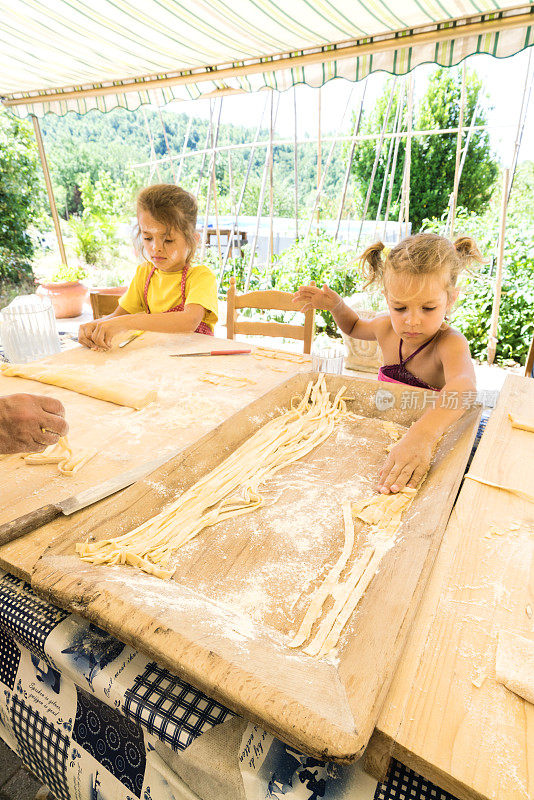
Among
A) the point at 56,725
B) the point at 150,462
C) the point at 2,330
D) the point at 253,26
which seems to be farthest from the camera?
the point at 253,26

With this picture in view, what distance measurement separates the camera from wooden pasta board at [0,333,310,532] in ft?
3.57

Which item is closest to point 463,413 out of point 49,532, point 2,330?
point 49,532

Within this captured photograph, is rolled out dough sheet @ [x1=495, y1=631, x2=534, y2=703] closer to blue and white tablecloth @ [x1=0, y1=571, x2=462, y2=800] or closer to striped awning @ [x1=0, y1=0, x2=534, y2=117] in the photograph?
blue and white tablecloth @ [x1=0, y1=571, x2=462, y2=800]

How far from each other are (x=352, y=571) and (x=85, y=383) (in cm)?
→ 118

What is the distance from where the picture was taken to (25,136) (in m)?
7.52

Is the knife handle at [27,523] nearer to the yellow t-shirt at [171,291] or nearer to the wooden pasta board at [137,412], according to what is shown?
the wooden pasta board at [137,412]

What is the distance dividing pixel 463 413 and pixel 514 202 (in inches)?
339

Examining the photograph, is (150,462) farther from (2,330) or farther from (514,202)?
(514,202)

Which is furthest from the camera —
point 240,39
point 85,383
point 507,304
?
point 507,304

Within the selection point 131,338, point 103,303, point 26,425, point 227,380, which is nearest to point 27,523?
point 26,425

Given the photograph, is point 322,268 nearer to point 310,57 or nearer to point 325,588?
point 310,57

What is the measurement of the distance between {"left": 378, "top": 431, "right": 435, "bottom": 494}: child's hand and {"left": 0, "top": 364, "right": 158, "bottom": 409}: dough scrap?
32.8 inches

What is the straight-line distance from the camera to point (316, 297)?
6.89 ft

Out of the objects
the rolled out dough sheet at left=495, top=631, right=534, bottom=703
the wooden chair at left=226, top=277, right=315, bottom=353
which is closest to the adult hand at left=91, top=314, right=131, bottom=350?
the wooden chair at left=226, top=277, right=315, bottom=353
